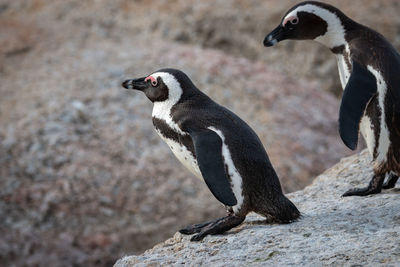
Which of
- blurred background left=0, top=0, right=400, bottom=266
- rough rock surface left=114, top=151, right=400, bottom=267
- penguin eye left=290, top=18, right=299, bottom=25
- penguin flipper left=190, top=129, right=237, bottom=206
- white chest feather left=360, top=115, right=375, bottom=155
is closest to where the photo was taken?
rough rock surface left=114, top=151, right=400, bottom=267

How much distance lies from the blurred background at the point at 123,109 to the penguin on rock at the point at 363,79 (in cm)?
249

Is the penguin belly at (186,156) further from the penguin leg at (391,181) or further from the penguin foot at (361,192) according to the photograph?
the penguin leg at (391,181)

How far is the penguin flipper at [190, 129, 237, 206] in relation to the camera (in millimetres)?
2771

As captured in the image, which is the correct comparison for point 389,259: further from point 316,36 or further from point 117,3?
point 117,3

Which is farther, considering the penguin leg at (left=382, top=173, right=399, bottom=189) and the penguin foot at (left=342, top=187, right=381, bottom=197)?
the penguin leg at (left=382, top=173, right=399, bottom=189)

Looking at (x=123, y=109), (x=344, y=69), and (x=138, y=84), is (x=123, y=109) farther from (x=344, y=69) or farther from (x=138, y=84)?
(x=344, y=69)

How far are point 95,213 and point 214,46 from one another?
3173 millimetres

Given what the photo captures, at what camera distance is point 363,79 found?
3035 mm

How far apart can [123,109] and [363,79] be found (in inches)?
154

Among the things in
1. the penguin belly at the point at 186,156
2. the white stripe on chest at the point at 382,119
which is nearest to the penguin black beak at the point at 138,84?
the penguin belly at the point at 186,156

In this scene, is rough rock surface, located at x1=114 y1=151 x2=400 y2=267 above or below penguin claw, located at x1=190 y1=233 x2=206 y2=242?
below

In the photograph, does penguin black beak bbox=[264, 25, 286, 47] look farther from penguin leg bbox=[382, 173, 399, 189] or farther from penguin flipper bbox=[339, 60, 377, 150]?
penguin leg bbox=[382, 173, 399, 189]

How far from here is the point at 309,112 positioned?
7109mm

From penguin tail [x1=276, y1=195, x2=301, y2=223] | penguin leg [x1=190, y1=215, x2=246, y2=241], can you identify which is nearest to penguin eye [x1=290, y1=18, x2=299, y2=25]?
penguin tail [x1=276, y1=195, x2=301, y2=223]
